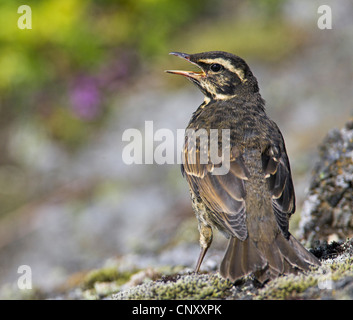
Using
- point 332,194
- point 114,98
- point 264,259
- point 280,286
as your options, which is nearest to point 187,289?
point 264,259

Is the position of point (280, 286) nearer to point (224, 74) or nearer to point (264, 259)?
point (264, 259)

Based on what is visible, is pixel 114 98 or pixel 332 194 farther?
pixel 114 98

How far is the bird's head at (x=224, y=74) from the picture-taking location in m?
6.13

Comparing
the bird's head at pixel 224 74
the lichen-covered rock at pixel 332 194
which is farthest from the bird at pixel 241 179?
the lichen-covered rock at pixel 332 194

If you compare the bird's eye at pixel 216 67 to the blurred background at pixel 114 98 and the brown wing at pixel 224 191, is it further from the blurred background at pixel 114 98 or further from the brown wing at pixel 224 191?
the blurred background at pixel 114 98

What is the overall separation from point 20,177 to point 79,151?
1427 mm

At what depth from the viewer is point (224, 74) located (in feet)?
20.3

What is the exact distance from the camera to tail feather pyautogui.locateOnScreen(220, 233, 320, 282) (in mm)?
4574

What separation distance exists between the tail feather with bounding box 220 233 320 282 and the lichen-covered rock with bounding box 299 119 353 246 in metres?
1.81

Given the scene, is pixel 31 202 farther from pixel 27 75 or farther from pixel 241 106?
pixel 241 106

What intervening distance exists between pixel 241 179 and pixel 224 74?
1555 mm

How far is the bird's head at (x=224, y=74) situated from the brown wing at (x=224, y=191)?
961mm

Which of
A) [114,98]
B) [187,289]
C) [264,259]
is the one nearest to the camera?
[264,259]

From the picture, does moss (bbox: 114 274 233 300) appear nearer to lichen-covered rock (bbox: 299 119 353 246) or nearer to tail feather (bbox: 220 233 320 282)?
tail feather (bbox: 220 233 320 282)
